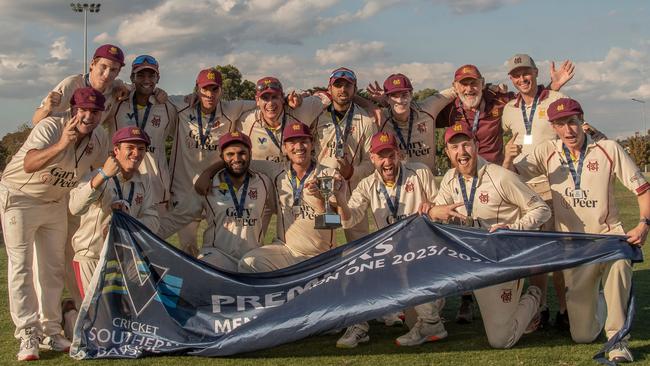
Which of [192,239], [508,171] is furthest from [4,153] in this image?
[508,171]

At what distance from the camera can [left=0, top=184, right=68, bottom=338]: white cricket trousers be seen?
259 inches

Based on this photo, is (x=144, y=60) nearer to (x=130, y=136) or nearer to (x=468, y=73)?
(x=130, y=136)

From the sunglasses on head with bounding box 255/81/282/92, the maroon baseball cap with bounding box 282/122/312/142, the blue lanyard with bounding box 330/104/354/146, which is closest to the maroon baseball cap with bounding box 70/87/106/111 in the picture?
the maroon baseball cap with bounding box 282/122/312/142

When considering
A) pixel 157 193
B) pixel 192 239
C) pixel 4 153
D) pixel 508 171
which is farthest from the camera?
pixel 4 153

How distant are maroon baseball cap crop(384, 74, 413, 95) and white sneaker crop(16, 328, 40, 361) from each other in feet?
15.6

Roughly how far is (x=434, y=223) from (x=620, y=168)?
198cm

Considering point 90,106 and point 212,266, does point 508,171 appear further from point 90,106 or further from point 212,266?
point 90,106

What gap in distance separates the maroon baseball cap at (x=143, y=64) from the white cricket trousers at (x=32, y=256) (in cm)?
192

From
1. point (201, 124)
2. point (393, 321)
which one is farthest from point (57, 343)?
point (393, 321)

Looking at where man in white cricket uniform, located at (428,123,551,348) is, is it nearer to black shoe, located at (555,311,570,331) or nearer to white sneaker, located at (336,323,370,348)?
black shoe, located at (555,311,570,331)

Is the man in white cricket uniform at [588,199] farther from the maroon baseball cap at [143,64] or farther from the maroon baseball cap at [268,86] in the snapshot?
the maroon baseball cap at [143,64]

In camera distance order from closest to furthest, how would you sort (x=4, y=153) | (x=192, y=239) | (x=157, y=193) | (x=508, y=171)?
(x=508, y=171) → (x=157, y=193) → (x=192, y=239) → (x=4, y=153)

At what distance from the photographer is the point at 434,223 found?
6.41 m

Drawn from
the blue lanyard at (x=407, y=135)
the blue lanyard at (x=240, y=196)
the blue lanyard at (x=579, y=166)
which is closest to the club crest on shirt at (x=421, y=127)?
the blue lanyard at (x=407, y=135)
